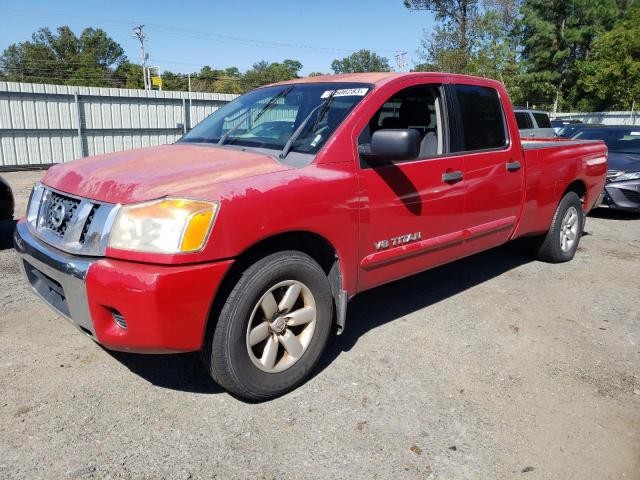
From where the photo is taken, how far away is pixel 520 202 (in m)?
4.64

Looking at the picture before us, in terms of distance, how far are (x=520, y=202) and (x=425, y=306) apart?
4.20 feet

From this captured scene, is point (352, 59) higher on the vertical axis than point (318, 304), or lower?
higher

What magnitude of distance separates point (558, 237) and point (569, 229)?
350 millimetres

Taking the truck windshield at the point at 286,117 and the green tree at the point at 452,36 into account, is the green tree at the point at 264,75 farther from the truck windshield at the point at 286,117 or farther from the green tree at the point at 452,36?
the truck windshield at the point at 286,117

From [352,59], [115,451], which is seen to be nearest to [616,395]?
[115,451]

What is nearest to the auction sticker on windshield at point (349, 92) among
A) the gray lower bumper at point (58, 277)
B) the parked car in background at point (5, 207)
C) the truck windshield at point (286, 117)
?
the truck windshield at point (286, 117)

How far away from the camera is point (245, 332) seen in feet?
8.93

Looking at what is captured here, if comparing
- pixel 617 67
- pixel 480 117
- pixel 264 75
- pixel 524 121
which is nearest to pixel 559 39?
pixel 617 67

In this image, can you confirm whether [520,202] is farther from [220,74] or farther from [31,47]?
[220,74]

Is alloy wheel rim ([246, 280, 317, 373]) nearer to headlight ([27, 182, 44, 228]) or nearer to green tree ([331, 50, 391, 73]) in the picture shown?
headlight ([27, 182, 44, 228])

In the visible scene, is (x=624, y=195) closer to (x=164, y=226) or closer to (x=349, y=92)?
(x=349, y=92)

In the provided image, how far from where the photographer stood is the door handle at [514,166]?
4.38m

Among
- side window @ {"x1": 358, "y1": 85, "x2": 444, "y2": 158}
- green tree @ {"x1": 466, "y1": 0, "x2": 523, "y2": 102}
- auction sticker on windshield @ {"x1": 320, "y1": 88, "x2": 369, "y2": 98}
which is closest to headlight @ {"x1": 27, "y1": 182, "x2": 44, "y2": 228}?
auction sticker on windshield @ {"x1": 320, "y1": 88, "x2": 369, "y2": 98}

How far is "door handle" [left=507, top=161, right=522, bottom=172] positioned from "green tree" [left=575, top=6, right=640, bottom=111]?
3382cm
